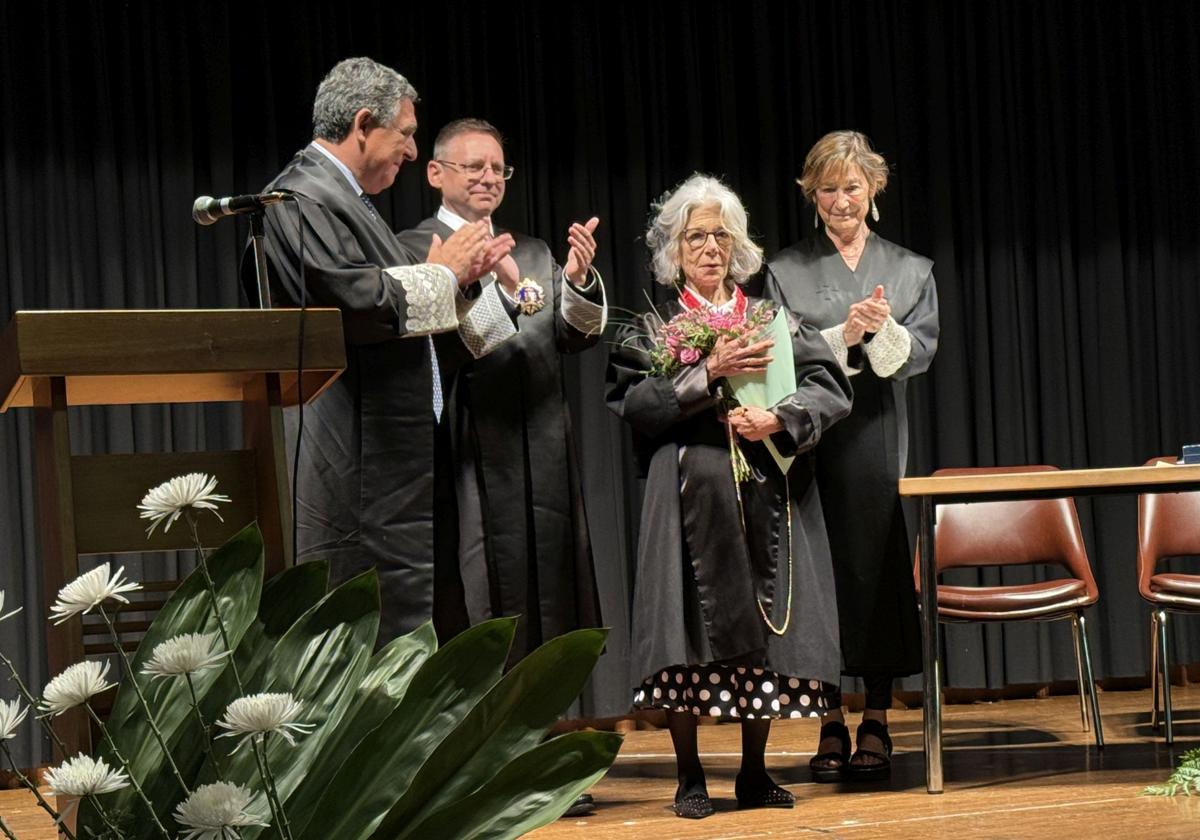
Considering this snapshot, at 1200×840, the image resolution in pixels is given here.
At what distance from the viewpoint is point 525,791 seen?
929mm

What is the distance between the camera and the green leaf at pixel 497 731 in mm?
918

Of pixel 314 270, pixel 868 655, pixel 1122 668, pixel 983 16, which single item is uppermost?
pixel 983 16

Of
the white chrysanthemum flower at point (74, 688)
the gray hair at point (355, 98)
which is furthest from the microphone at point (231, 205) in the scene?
the white chrysanthemum flower at point (74, 688)

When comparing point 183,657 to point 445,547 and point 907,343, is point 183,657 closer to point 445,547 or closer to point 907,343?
point 445,547

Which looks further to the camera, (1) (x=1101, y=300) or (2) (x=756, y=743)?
(1) (x=1101, y=300)

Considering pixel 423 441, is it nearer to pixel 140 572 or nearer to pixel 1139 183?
pixel 140 572

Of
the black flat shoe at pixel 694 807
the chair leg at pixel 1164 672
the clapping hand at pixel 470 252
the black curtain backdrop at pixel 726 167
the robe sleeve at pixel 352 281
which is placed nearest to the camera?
the robe sleeve at pixel 352 281

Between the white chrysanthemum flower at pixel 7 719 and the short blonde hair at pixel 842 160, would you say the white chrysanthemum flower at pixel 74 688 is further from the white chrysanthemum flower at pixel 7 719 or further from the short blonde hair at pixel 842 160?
the short blonde hair at pixel 842 160

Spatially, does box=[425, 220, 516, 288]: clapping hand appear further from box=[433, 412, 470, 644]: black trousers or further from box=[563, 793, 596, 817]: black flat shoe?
box=[563, 793, 596, 817]: black flat shoe

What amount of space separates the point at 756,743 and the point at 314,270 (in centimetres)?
158

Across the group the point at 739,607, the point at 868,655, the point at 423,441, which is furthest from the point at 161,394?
the point at 868,655

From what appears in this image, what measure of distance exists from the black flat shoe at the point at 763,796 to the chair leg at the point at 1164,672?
139 centimetres

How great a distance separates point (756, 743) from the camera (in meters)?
3.53

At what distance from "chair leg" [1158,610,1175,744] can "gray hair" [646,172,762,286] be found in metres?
1.79
